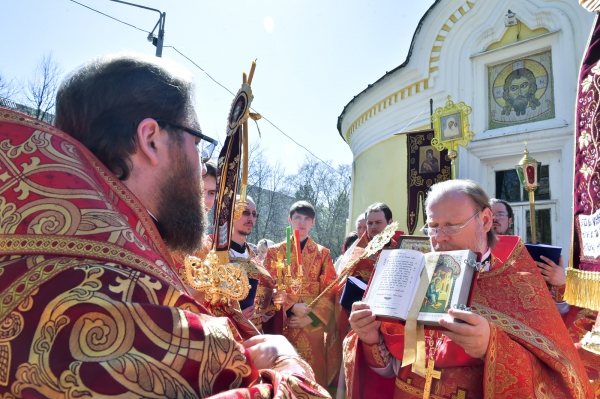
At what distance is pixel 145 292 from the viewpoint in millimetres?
961

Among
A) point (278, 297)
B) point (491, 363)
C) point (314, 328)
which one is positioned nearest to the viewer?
point (491, 363)

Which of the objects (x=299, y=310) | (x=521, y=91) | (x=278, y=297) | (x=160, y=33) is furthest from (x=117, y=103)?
(x=160, y=33)

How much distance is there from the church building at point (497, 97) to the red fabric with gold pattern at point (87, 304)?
23.1 ft

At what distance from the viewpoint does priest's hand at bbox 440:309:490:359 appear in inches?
75.5

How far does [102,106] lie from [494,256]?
237 cm

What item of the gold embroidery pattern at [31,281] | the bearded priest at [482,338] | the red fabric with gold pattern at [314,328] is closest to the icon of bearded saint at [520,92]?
the red fabric with gold pattern at [314,328]

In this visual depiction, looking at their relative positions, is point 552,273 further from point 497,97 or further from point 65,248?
point 497,97

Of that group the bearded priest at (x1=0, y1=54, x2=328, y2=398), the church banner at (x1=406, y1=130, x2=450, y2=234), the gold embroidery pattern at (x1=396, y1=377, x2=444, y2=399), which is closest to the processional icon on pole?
the church banner at (x1=406, y1=130, x2=450, y2=234)

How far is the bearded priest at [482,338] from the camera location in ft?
6.75

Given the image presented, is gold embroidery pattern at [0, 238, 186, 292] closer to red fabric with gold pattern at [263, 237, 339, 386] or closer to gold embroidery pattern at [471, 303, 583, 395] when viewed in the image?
gold embroidery pattern at [471, 303, 583, 395]

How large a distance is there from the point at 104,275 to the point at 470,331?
1.60 m

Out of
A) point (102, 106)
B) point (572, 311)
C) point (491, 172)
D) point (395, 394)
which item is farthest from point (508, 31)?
point (102, 106)

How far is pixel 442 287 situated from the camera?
203 centimetres

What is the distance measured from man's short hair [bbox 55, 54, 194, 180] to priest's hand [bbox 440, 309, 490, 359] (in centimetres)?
138
